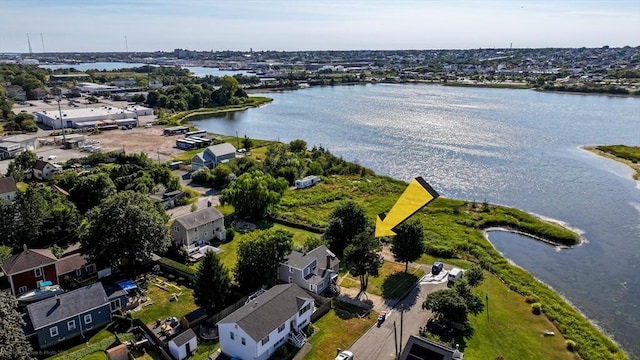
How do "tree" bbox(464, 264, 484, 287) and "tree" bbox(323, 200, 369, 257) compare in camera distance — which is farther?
"tree" bbox(323, 200, 369, 257)

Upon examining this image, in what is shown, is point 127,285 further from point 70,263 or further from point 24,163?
point 24,163

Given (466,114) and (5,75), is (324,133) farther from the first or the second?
(5,75)

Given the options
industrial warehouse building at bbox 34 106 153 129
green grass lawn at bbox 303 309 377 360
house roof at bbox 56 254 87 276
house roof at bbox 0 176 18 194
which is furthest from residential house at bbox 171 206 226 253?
industrial warehouse building at bbox 34 106 153 129

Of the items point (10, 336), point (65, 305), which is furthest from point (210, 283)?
point (10, 336)

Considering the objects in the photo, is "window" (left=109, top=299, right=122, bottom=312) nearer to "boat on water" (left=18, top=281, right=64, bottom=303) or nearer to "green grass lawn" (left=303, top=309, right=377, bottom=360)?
"boat on water" (left=18, top=281, right=64, bottom=303)

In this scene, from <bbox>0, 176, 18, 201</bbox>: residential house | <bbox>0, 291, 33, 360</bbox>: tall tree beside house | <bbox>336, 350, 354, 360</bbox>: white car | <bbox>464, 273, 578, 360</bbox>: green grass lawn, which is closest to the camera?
<bbox>0, 291, 33, 360</bbox>: tall tree beside house

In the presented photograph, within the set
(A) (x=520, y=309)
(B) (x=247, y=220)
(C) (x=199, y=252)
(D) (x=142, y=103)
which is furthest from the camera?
(D) (x=142, y=103)

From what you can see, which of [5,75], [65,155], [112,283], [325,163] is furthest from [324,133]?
[5,75]

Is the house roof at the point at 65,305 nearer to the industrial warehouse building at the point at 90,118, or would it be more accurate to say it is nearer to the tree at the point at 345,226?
the tree at the point at 345,226
